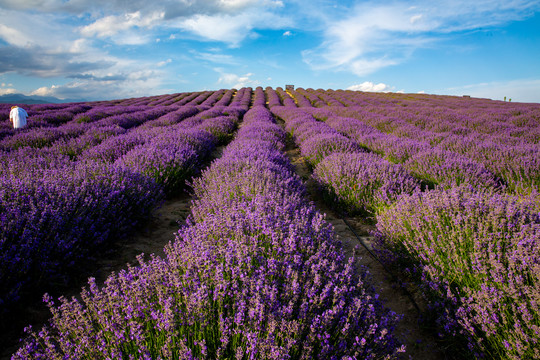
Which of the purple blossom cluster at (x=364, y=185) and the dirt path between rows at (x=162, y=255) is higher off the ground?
the purple blossom cluster at (x=364, y=185)

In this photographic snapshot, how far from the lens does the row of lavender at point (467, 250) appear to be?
4.68 ft

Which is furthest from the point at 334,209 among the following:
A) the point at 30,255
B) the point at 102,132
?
the point at 102,132

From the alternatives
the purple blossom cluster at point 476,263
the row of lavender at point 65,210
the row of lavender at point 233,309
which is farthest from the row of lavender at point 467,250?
the row of lavender at point 65,210

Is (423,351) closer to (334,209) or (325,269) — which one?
(325,269)

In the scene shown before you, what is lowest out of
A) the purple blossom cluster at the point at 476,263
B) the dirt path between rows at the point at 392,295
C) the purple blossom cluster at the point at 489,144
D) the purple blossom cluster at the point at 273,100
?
the dirt path between rows at the point at 392,295

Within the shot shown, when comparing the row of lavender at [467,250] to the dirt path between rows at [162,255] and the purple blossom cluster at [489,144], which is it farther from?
the purple blossom cluster at [489,144]

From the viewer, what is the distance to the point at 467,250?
1900 millimetres

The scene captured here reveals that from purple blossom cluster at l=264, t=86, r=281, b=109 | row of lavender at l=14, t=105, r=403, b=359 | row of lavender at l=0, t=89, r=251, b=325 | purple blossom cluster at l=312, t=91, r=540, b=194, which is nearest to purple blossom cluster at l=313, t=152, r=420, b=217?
purple blossom cluster at l=312, t=91, r=540, b=194

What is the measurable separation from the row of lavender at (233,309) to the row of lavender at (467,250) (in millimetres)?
556

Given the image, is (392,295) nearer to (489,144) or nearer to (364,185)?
(364,185)

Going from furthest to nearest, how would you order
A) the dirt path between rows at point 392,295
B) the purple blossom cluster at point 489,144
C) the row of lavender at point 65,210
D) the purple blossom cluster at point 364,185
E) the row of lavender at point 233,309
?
the purple blossom cluster at point 489,144, the purple blossom cluster at point 364,185, the row of lavender at point 65,210, the dirt path between rows at point 392,295, the row of lavender at point 233,309

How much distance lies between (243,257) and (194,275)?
27cm

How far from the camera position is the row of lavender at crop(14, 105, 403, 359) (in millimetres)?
1108

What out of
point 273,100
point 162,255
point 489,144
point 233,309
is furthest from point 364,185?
point 273,100
